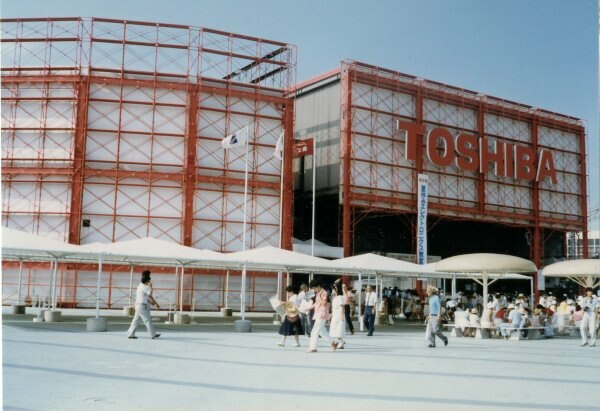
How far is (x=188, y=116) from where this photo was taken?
3397 centimetres

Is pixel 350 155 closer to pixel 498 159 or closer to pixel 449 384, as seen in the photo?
pixel 498 159

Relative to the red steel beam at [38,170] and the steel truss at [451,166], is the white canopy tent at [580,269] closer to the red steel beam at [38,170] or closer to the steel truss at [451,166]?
the steel truss at [451,166]

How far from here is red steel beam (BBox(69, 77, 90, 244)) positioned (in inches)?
1257

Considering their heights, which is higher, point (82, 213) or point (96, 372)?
point (82, 213)

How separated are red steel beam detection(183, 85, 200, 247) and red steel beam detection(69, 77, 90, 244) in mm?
5120

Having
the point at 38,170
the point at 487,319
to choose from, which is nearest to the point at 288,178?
the point at 38,170

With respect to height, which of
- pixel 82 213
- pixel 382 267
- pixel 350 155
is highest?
pixel 350 155

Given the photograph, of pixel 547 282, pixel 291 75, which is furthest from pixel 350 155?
pixel 547 282

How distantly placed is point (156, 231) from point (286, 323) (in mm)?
18969

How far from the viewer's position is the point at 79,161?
32.2 m

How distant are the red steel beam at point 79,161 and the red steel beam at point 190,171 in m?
5.12

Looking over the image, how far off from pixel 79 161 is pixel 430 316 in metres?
21.9

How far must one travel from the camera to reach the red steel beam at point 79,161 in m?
31.9

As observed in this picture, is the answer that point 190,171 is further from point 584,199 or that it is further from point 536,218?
point 584,199
